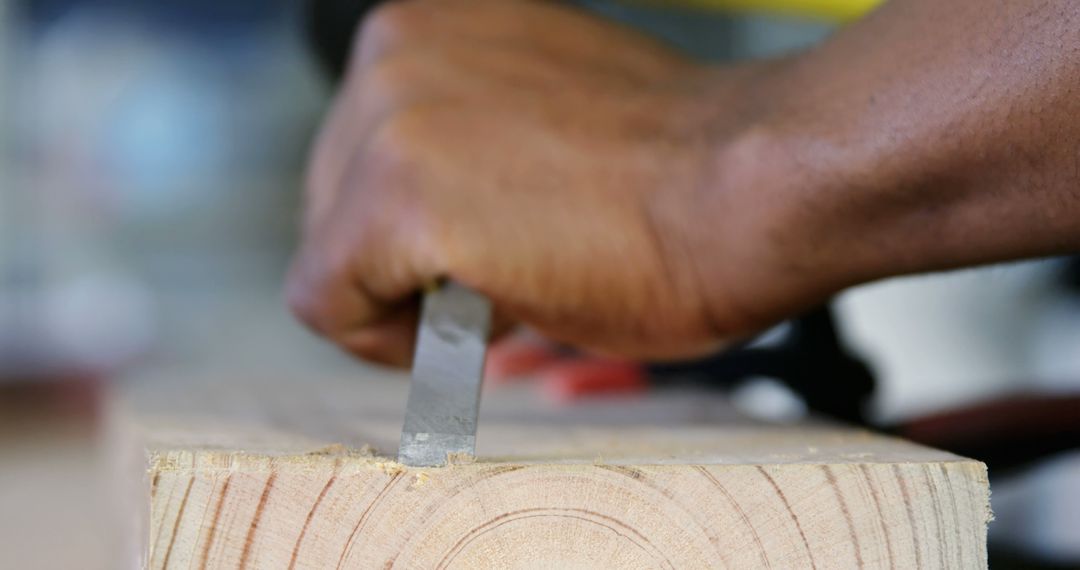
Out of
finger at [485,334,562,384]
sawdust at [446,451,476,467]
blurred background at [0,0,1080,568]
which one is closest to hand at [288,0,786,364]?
sawdust at [446,451,476,467]

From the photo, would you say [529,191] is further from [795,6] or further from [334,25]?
[795,6]

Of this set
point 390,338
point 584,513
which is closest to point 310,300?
point 390,338

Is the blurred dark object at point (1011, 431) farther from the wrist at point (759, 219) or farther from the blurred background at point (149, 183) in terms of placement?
the blurred background at point (149, 183)

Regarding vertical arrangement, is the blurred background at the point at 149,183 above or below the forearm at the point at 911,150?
above

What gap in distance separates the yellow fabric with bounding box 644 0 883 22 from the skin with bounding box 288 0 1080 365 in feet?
1.44

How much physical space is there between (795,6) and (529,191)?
2.27ft

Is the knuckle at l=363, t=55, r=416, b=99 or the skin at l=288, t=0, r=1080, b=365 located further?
the knuckle at l=363, t=55, r=416, b=99

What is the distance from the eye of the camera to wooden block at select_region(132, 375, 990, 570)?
0.40m

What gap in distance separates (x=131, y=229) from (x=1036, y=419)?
3.61m

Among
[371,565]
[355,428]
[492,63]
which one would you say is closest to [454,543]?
[371,565]

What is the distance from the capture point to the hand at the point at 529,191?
2.11ft

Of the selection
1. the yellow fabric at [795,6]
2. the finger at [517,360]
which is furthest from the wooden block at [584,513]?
the yellow fabric at [795,6]

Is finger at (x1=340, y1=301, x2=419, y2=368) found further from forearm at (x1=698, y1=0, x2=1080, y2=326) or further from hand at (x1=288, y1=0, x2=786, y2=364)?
forearm at (x1=698, y1=0, x2=1080, y2=326)

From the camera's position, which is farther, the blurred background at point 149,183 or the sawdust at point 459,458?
the blurred background at point 149,183
